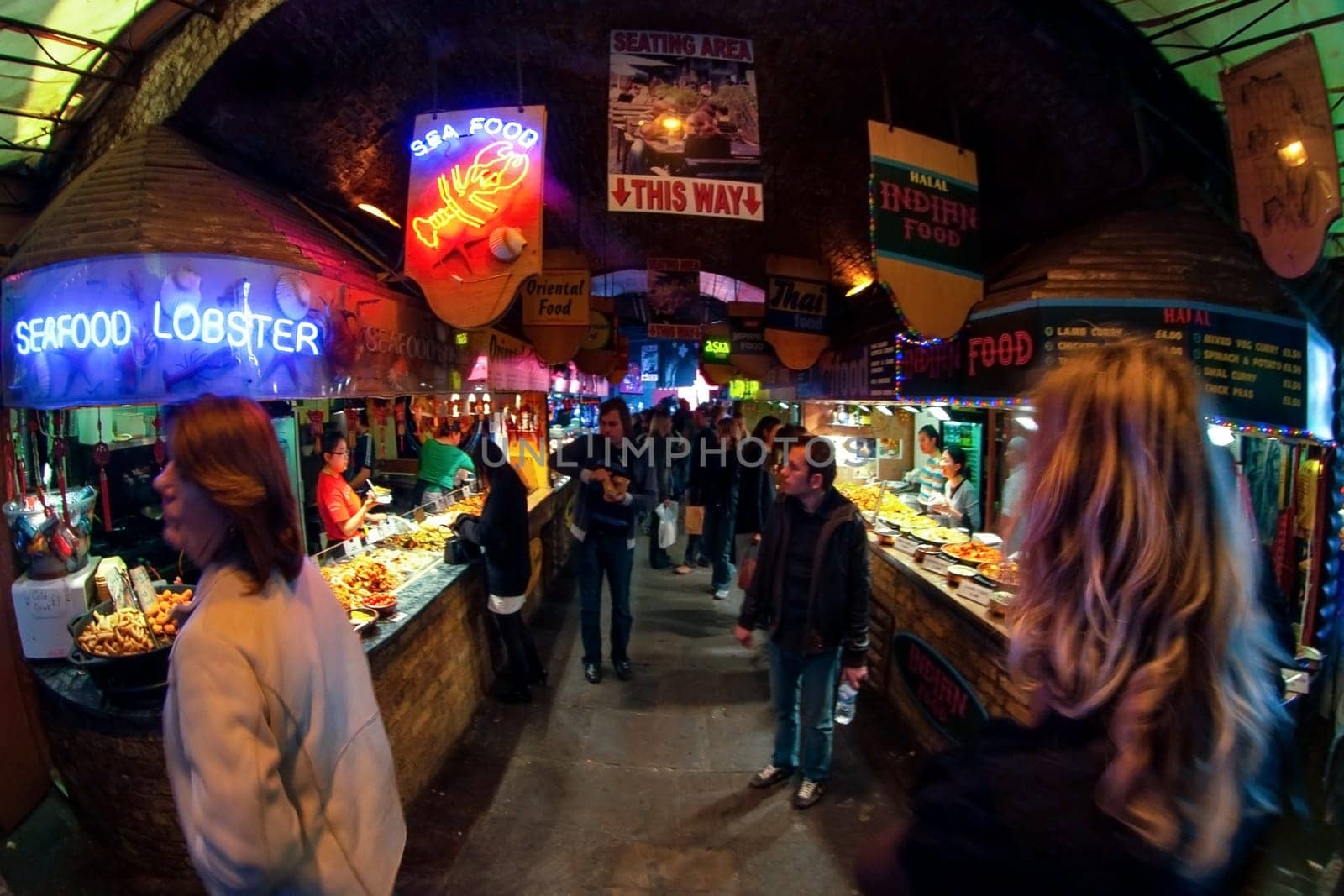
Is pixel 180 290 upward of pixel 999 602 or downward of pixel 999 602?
upward

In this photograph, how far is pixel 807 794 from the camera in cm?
412

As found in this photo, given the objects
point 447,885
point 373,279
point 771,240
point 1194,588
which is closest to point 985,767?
point 1194,588

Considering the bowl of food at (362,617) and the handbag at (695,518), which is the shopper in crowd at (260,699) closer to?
the bowl of food at (362,617)

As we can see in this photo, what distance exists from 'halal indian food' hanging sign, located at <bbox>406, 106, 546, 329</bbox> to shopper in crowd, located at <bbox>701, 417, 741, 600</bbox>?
4563 millimetres

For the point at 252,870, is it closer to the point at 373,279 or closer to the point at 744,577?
the point at 744,577

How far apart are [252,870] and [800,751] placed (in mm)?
3976

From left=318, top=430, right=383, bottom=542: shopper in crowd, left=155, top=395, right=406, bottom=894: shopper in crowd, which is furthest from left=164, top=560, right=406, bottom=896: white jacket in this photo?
left=318, top=430, right=383, bottom=542: shopper in crowd

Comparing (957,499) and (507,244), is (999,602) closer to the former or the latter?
(957,499)

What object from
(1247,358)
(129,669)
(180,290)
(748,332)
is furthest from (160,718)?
(748,332)

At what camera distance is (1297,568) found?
4.91 metres

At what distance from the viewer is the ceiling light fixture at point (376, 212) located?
19.9 ft

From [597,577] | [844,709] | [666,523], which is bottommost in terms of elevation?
[844,709]


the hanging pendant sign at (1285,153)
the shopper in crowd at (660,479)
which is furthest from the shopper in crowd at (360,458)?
the hanging pendant sign at (1285,153)

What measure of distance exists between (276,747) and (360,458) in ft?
20.9
